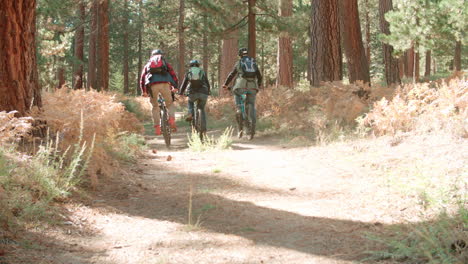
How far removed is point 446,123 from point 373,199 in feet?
9.01

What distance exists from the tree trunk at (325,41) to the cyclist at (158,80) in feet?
16.6

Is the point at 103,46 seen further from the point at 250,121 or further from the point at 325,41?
the point at 325,41

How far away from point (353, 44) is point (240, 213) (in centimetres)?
1050

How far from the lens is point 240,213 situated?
14.8 ft

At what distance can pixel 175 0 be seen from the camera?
30609 mm

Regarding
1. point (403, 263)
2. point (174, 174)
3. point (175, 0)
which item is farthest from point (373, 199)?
point (175, 0)

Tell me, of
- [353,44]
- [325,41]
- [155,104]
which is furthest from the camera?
[353,44]

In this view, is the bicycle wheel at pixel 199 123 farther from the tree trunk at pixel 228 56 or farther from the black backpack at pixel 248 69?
the tree trunk at pixel 228 56

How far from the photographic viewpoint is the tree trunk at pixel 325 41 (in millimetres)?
12562

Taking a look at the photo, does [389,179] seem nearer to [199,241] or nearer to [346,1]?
[199,241]

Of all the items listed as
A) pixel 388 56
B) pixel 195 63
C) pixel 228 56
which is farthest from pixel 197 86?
pixel 388 56

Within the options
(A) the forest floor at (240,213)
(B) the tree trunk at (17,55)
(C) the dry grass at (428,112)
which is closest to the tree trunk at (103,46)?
(A) the forest floor at (240,213)

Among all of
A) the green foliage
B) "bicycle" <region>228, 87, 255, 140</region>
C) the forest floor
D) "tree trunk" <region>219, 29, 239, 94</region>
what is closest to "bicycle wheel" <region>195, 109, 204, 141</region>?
"bicycle" <region>228, 87, 255, 140</region>

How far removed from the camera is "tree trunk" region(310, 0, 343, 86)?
12.6 metres
